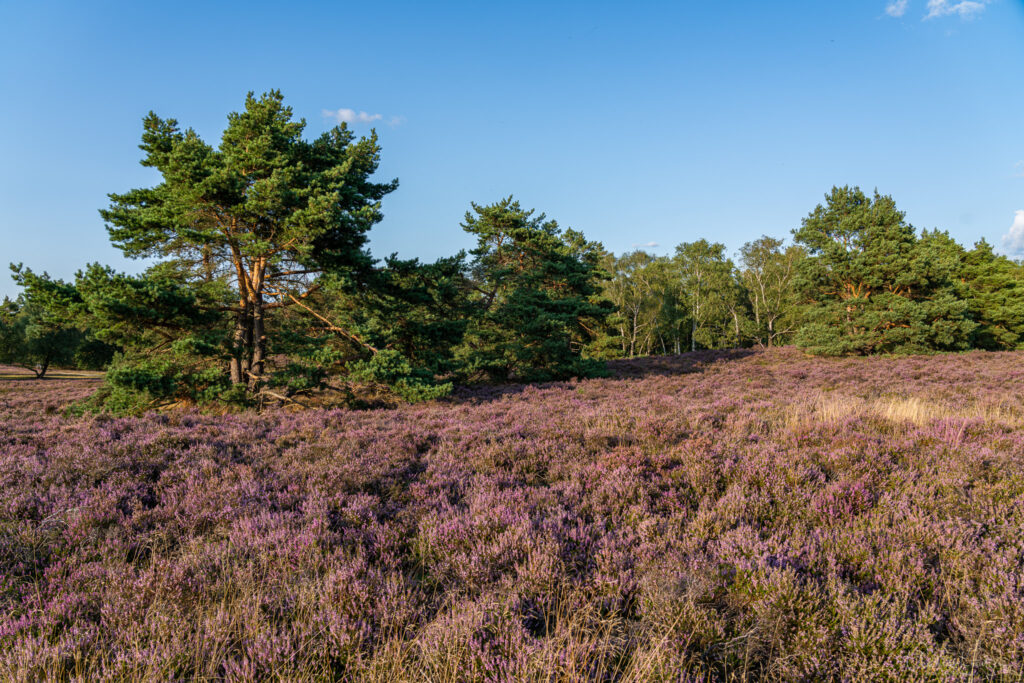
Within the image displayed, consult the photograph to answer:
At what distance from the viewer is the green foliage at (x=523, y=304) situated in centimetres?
1802

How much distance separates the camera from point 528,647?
1.99 metres

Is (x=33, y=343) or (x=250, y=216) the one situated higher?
(x=250, y=216)

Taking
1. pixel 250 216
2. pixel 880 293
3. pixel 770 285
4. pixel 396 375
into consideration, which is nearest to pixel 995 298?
pixel 880 293

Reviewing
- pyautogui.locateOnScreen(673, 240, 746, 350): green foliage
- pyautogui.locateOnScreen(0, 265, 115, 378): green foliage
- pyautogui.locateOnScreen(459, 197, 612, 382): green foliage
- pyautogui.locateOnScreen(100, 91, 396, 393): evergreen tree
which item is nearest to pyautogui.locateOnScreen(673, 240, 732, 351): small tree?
pyautogui.locateOnScreen(673, 240, 746, 350): green foliage

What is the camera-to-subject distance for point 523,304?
1848 cm

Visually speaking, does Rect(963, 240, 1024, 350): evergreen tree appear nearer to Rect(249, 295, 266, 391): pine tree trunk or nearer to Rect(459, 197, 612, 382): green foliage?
Rect(459, 197, 612, 382): green foliage

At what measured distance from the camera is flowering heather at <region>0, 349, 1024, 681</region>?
2.05m

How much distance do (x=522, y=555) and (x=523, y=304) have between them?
51.6ft

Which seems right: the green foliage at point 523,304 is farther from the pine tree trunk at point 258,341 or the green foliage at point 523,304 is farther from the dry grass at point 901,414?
the dry grass at point 901,414

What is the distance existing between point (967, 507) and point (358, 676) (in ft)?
17.1

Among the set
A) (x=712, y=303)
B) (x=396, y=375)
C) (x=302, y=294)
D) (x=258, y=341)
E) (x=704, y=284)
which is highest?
(x=704, y=284)

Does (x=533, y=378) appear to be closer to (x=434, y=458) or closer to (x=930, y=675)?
(x=434, y=458)

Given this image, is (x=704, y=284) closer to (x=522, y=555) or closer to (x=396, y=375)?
(x=396, y=375)

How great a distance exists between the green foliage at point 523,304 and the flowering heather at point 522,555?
1138 centimetres
